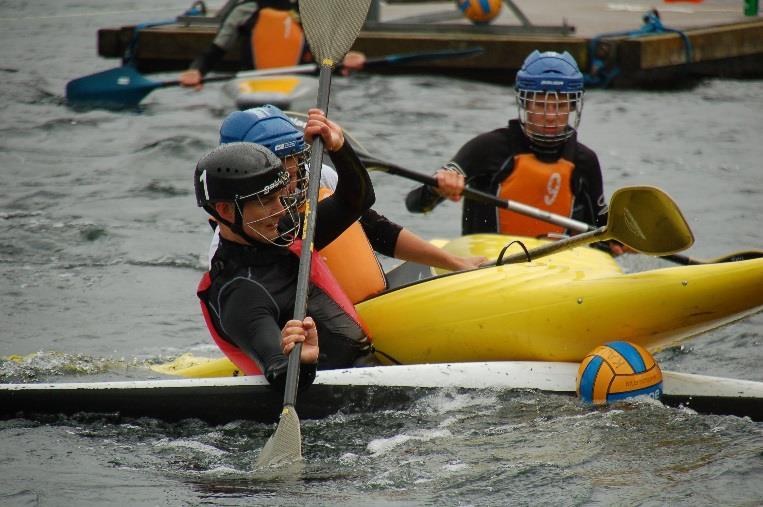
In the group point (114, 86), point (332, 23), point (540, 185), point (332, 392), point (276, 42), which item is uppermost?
point (332, 23)

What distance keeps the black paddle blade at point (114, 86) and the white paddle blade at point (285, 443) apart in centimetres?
858

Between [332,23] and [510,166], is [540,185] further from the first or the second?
[332,23]

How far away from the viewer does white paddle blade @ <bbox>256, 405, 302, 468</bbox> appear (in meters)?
4.27

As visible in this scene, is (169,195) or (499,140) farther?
(169,195)

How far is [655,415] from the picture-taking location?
4660 millimetres

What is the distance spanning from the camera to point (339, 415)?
4684 mm

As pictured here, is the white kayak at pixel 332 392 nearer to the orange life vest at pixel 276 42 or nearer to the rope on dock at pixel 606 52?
the orange life vest at pixel 276 42

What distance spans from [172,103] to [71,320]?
6983mm

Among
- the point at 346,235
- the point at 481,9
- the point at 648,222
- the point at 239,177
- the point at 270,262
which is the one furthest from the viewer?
the point at 481,9

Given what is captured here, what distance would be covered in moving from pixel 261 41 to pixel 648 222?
8.03 metres

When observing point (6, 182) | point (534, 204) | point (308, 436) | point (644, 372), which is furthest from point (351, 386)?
point (6, 182)

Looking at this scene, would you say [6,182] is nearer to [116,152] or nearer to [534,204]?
[116,152]

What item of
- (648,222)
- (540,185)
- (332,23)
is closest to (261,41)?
(540,185)

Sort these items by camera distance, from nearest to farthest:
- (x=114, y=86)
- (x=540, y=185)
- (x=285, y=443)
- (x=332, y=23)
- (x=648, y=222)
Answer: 1. (x=285, y=443)
2. (x=648, y=222)
3. (x=332, y=23)
4. (x=540, y=185)
5. (x=114, y=86)
